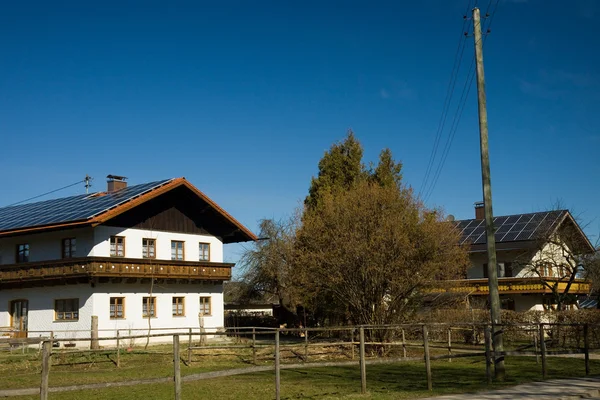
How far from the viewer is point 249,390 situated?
718 inches

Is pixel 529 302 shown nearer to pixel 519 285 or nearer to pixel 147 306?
pixel 519 285

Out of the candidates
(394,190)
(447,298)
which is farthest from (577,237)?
(394,190)

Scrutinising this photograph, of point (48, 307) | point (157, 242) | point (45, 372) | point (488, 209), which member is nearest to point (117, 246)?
point (157, 242)

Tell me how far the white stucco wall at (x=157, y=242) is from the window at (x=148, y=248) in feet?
0.81

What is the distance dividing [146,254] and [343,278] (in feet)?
55.2

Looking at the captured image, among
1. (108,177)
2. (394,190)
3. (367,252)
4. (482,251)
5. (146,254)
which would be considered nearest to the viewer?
(367,252)

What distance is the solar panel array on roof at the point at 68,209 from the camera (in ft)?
132

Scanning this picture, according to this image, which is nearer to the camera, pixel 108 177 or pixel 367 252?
pixel 367 252

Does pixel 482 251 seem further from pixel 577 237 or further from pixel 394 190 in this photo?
pixel 394 190

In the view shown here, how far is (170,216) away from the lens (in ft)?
148

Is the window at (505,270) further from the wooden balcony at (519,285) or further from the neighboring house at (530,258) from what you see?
the wooden balcony at (519,285)

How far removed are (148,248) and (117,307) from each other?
14.1ft

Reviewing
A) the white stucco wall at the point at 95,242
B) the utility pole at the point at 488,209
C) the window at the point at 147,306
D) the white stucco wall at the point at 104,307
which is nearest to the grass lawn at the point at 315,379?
the utility pole at the point at 488,209

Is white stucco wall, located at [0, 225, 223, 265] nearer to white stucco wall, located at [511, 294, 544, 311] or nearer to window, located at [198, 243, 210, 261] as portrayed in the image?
window, located at [198, 243, 210, 261]
